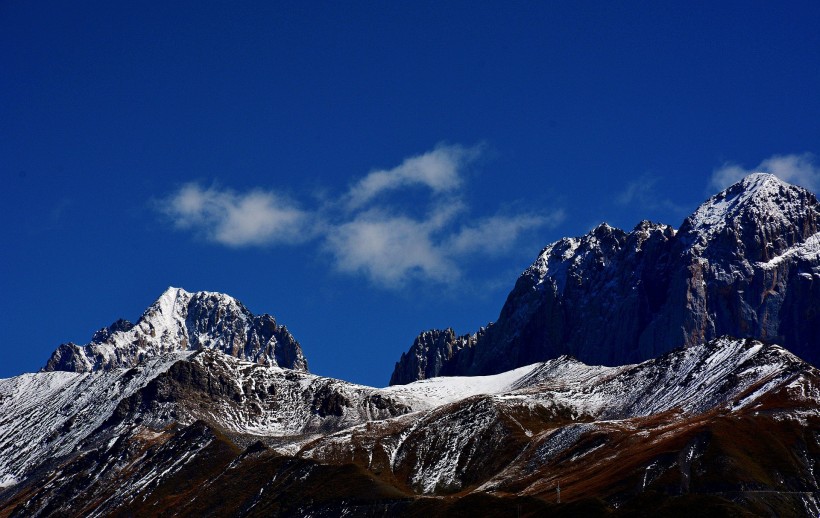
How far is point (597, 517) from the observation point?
191625 millimetres

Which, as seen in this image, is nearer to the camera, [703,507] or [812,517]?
[703,507]

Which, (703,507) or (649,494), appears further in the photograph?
(649,494)

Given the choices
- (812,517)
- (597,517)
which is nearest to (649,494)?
(597,517)

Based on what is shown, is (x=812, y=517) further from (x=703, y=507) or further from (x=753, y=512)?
(x=703, y=507)

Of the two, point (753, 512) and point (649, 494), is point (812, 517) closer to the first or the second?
point (753, 512)

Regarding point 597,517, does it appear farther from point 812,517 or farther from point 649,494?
point 812,517

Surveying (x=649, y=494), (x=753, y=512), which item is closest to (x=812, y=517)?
(x=753, y=512)

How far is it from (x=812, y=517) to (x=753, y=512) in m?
10.2

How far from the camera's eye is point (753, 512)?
198 m

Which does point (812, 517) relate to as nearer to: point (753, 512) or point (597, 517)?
point (753, 512)

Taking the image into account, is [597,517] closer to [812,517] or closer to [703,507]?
[703,507]

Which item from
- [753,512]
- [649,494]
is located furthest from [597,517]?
[753,512]

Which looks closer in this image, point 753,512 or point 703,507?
point 703,507

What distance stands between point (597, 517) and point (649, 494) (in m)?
11.4
